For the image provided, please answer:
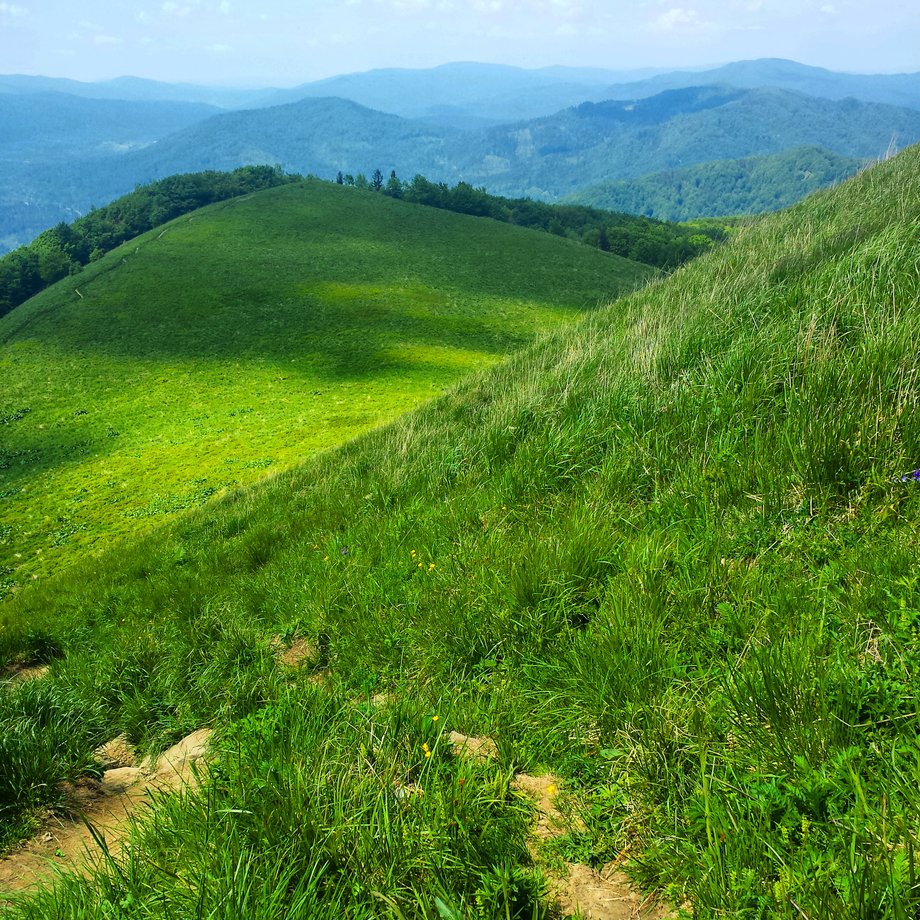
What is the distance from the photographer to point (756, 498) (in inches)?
143

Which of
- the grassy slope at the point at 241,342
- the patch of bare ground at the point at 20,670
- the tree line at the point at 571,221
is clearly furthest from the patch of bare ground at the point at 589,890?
the tree line at the point at 571,221

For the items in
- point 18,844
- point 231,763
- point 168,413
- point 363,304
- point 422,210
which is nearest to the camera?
point 231,763

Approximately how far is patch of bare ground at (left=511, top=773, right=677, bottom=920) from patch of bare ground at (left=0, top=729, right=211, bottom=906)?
1.49m

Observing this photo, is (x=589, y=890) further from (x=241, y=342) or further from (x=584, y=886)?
(x=241, y=342)

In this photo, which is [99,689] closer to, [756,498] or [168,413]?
[756,498]

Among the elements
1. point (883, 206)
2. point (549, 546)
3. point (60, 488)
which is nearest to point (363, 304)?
point (60, 488)

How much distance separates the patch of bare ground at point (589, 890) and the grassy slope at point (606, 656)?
7 cm

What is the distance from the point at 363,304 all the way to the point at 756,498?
6274 centimetres

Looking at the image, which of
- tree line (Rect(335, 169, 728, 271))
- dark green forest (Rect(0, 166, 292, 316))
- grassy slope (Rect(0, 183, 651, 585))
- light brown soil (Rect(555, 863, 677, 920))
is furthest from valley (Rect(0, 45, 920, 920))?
tree line (Rect(335, 169, 728, 271))

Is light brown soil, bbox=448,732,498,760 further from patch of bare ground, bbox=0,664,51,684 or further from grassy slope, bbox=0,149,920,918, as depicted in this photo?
patch of bare ground, bbox=0,664,51,684

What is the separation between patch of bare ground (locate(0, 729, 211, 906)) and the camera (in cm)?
262

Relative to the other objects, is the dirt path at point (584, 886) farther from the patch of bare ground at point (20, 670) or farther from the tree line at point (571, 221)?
the tree line at point (571, 221)

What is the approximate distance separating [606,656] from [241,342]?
5850 centimetres

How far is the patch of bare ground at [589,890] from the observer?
1.90 metres
